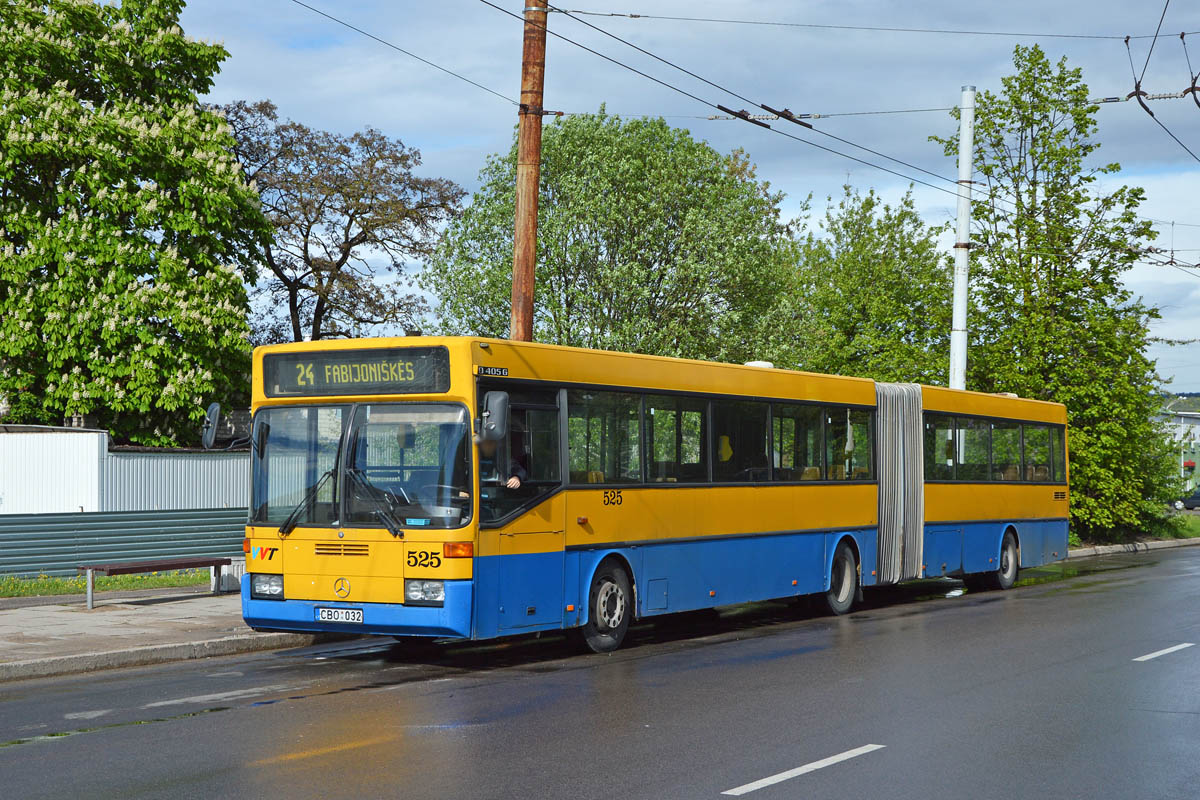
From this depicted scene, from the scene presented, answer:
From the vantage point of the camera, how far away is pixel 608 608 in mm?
13414

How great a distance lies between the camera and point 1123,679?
1120 cm

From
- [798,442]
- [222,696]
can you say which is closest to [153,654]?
[222,696]

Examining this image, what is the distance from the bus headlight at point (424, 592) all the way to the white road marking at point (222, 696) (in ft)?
4.18

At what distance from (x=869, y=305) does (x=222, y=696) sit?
31057mm

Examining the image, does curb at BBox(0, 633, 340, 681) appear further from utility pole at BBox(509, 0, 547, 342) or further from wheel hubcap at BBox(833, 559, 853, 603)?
wheel hubcap at BBox(833, 559, 853, 603)

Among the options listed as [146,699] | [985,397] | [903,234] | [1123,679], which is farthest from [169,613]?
[903,234]

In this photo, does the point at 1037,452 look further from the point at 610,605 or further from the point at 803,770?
the point at 803,770

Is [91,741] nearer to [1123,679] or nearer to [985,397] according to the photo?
[1123,679]

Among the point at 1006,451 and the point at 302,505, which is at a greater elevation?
the point at 1006,451

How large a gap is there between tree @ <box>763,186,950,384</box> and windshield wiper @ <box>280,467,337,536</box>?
81.1 feet

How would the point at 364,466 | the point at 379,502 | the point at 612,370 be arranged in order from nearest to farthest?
the point at 379,502 → the point at 364,466 → the point at 612,370

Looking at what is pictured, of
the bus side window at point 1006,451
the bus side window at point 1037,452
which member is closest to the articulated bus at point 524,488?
the bus side window at point 1006,451

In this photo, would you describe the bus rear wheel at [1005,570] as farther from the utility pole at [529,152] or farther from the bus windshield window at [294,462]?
the bus windshield window at [294,462]

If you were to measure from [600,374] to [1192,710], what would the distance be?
617 centimetres
